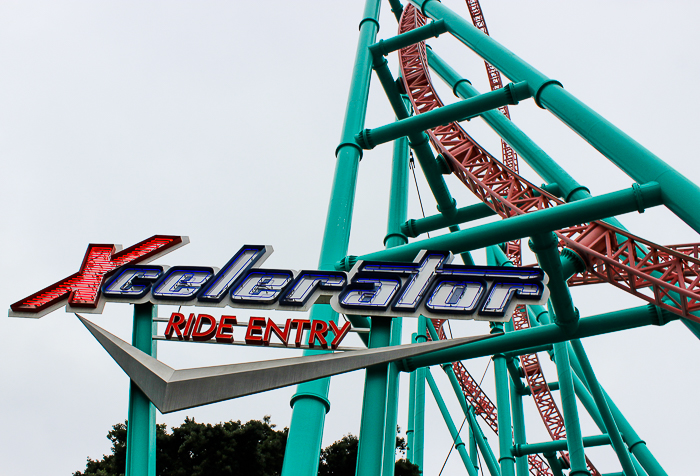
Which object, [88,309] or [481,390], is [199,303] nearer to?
[88,309]

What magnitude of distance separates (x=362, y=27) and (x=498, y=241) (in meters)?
6.18

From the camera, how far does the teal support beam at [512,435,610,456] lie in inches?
580

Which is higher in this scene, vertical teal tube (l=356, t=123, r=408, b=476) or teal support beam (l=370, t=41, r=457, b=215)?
teal support beam (l=370, t=41, r=457, b=215)

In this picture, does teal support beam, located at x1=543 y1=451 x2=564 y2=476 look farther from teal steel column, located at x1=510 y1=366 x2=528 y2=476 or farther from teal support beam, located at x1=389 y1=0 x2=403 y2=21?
teal support beam, located at x1=389 y1=0 x2=403 y2=21

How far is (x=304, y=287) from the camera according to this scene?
686 centimetres

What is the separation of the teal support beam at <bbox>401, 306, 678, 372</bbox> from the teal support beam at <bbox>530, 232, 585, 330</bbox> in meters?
0.15

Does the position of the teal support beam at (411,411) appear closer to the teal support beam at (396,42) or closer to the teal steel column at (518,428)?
the teal steel column at (518,428)

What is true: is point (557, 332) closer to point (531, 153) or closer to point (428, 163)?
point (531, 153)

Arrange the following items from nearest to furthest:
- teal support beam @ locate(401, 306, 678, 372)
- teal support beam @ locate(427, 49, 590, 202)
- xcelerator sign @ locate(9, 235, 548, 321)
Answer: xcelerator sign @ locate(9, 235, 548, 321) < teal support beam @ locate(401, 306, 678, 372) < teal support beam @ locate(427, 49, 590, 202)

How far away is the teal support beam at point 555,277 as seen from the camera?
24.1 feet

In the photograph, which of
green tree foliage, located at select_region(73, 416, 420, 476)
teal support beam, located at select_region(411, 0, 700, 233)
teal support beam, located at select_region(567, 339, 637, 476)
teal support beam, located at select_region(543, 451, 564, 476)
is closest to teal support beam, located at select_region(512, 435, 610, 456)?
teal support beam, located at select_region(543, 451, 564, 476)

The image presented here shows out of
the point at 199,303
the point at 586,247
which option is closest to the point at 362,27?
the point at 586,247

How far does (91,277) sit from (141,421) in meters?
1.99

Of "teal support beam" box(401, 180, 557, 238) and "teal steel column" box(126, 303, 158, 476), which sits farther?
"teal support beam" box(401, 180, 557, 238)
